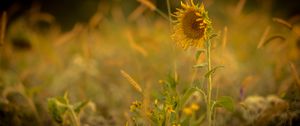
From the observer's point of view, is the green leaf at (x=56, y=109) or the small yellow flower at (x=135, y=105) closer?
the small yellow flower at (x=135, y=105)

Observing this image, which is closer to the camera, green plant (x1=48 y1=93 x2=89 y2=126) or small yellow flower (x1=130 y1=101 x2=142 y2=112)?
small yellow flower (x1=130 y1=101 x2=142 y2=112)

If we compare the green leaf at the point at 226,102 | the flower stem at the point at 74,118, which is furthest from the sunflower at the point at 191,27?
the flower stem at the point at 74,118

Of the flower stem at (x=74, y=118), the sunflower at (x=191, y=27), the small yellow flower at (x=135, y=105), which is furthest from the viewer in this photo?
the flower stem at (x=74, y=118)

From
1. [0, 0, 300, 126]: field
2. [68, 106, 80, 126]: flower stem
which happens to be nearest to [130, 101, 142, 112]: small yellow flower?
[0, 0, 300, 126]: field

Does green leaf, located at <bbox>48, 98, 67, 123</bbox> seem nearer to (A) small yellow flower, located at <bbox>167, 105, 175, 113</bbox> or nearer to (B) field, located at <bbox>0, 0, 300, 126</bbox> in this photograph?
(B) field, located at <bbox>0, 0, 300, 126</bbox>

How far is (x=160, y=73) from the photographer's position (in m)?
2.56

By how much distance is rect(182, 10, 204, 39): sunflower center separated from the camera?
4.92ft

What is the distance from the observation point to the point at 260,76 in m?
2.57

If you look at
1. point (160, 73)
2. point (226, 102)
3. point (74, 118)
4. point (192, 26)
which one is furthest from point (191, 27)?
point (160, 73)

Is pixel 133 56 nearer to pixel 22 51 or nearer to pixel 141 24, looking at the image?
pixel 141 24

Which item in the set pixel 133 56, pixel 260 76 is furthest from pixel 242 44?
pixel 133 56

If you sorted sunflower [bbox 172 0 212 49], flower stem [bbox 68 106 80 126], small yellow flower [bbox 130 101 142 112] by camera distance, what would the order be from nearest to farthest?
sunflower [bbox 172 0 212 49] < small yellow flower [bbox 130 101 142 112] < flower stem [bbox 68 106 80 126]

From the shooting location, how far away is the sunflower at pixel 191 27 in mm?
1453

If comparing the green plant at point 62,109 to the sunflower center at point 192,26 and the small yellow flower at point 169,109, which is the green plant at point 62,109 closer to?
the small yellow flower at point 169,109
